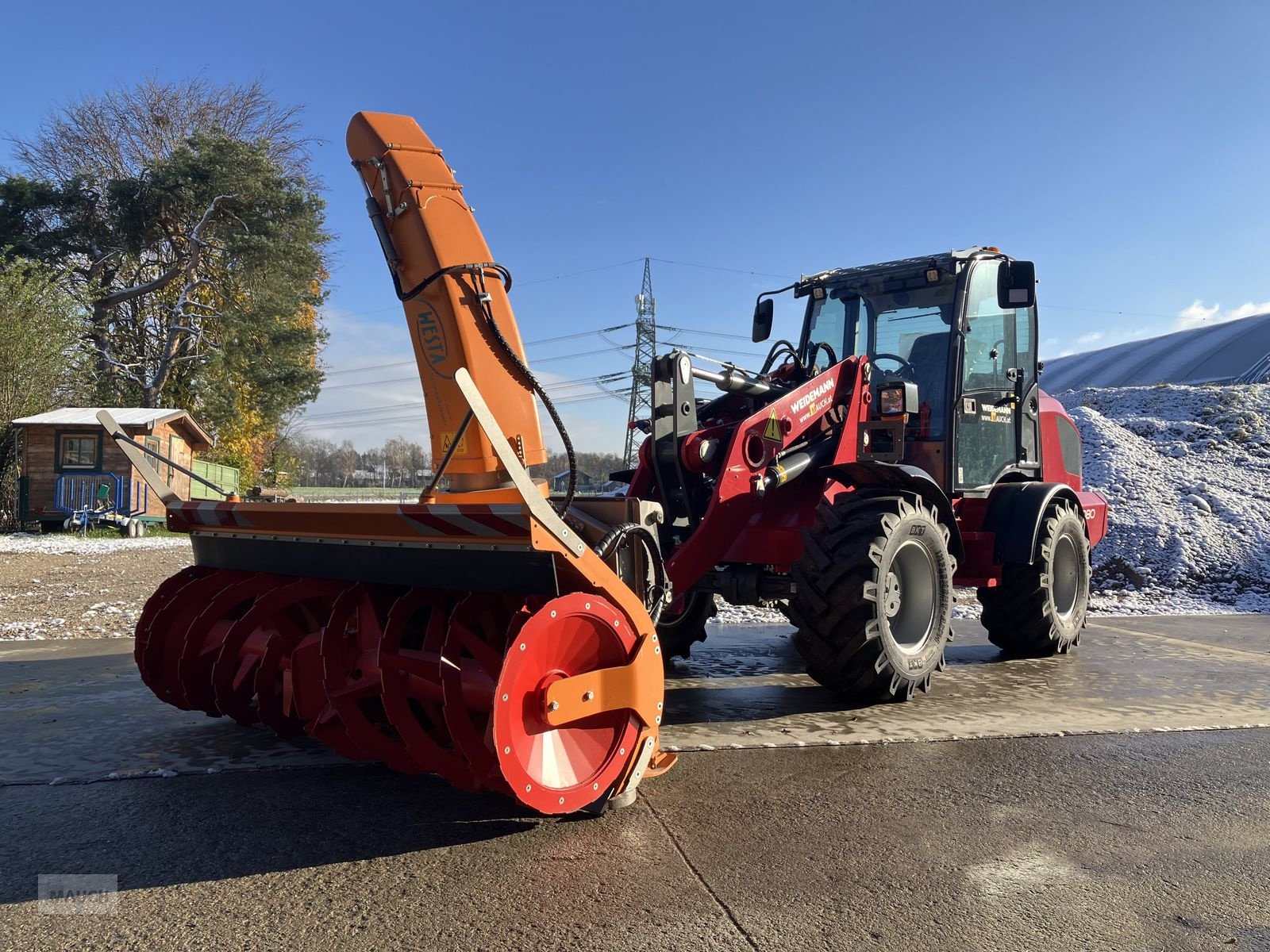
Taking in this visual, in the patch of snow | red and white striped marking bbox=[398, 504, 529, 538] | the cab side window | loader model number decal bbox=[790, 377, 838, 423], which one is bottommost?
the patch of snow

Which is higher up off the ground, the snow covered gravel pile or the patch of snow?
the snow covered gravel pile

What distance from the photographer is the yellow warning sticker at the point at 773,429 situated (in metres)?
5.15

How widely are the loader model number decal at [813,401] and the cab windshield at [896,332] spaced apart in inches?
46.1

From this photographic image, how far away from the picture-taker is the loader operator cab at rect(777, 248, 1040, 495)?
6.40 meters

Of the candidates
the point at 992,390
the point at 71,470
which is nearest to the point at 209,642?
the point at 992,390

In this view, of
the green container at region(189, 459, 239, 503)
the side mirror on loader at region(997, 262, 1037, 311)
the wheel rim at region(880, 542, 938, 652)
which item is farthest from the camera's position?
the green container at region(189, 459, 239, 503)

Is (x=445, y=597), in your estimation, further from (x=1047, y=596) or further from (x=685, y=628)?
(x=1047, y=596)

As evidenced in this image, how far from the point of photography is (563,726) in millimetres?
3279

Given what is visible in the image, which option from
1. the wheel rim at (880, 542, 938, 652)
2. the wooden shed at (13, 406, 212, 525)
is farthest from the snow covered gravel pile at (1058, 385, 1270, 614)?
the wooden shed at (13, 406, 212, 525)

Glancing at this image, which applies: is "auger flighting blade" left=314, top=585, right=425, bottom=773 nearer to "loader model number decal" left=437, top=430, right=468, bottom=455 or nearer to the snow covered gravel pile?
"loader model number decal" left=437, top=430, right=468, bottom=455

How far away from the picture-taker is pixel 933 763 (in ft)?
13.7

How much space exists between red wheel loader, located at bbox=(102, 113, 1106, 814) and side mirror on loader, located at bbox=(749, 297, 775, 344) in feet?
0.12

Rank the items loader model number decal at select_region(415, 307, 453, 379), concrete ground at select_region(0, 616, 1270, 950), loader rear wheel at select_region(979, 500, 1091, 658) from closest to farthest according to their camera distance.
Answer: concrete ground at select_region(0, 616, 1270, 950) < loader model number decal at select_region(415, 307, 453, 379) < loader rear wheel at select_region(979, 500, 1091, 658)

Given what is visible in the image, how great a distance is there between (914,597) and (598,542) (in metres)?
2.41
